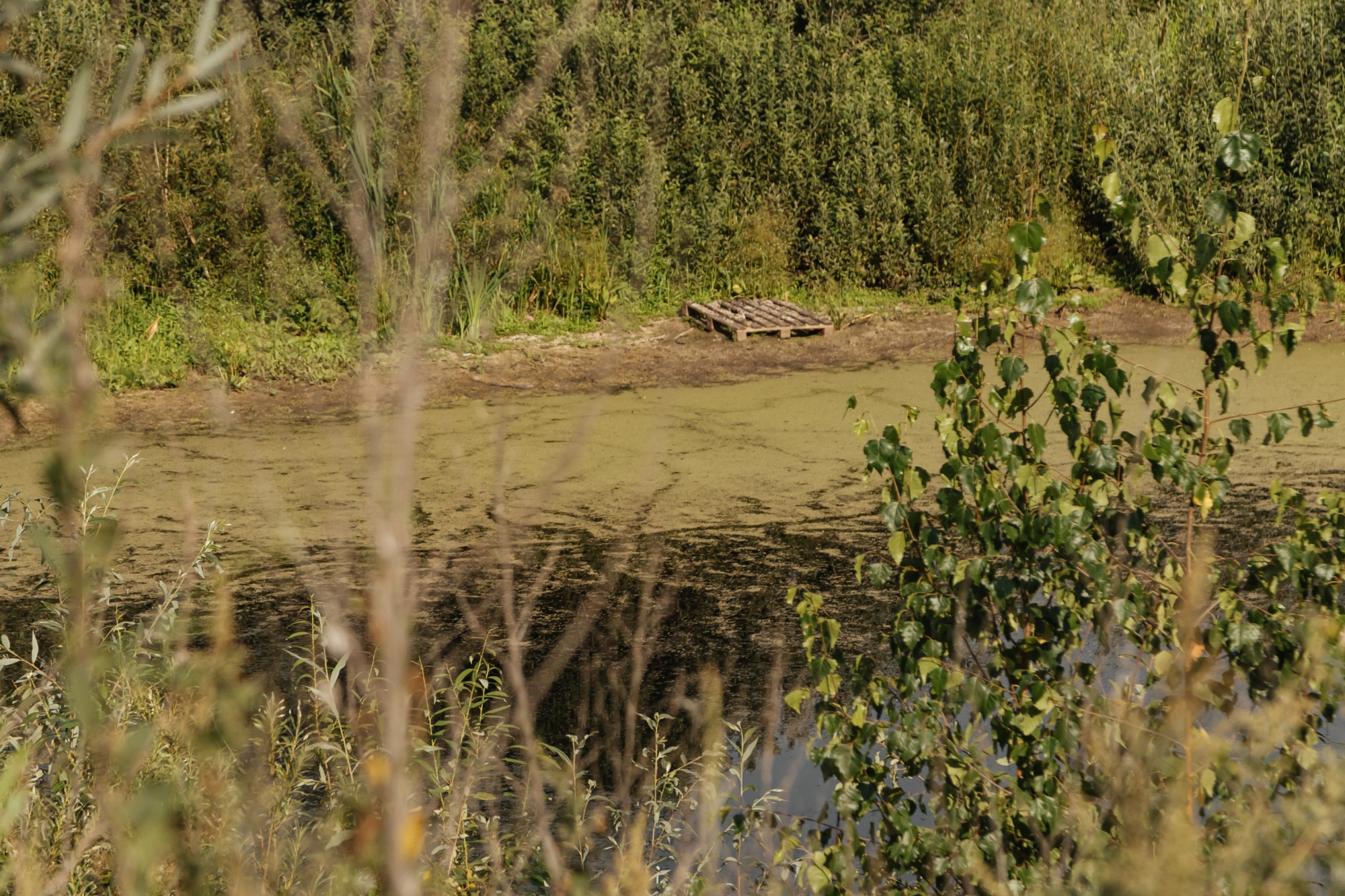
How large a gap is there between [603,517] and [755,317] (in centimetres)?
393

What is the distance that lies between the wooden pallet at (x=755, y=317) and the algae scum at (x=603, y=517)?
1149 millimetres

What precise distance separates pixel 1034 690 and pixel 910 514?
0.37m

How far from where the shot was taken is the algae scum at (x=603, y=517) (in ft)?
13.6

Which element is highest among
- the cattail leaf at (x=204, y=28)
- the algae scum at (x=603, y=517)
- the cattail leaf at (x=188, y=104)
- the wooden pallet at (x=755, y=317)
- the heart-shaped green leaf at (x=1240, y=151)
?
the cattail leaf at (x=204, y=28)

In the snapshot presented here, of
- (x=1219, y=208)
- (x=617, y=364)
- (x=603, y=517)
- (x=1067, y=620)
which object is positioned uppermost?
(x=1219, y=208)

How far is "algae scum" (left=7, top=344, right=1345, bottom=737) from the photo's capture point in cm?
415

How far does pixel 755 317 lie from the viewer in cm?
909

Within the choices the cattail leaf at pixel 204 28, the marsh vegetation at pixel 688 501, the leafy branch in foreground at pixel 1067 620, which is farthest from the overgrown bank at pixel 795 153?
the cattail leaf at pixel 204 28

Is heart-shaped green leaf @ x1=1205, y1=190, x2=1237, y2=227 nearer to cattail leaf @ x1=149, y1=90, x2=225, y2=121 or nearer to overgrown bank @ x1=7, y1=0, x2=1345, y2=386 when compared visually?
cattail leaf @ x1=149, y1=90, x2=225, y2=121

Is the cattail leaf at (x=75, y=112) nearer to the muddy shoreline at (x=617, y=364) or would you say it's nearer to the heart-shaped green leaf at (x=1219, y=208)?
the heart-shaped green leaf at (x=1219, y=208)

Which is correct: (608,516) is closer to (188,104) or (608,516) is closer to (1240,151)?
(1240,151)

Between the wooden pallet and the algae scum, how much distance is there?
1149 mm

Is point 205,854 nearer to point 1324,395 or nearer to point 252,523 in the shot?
point 252,523

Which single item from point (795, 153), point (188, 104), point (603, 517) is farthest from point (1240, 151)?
point (795, 153)
